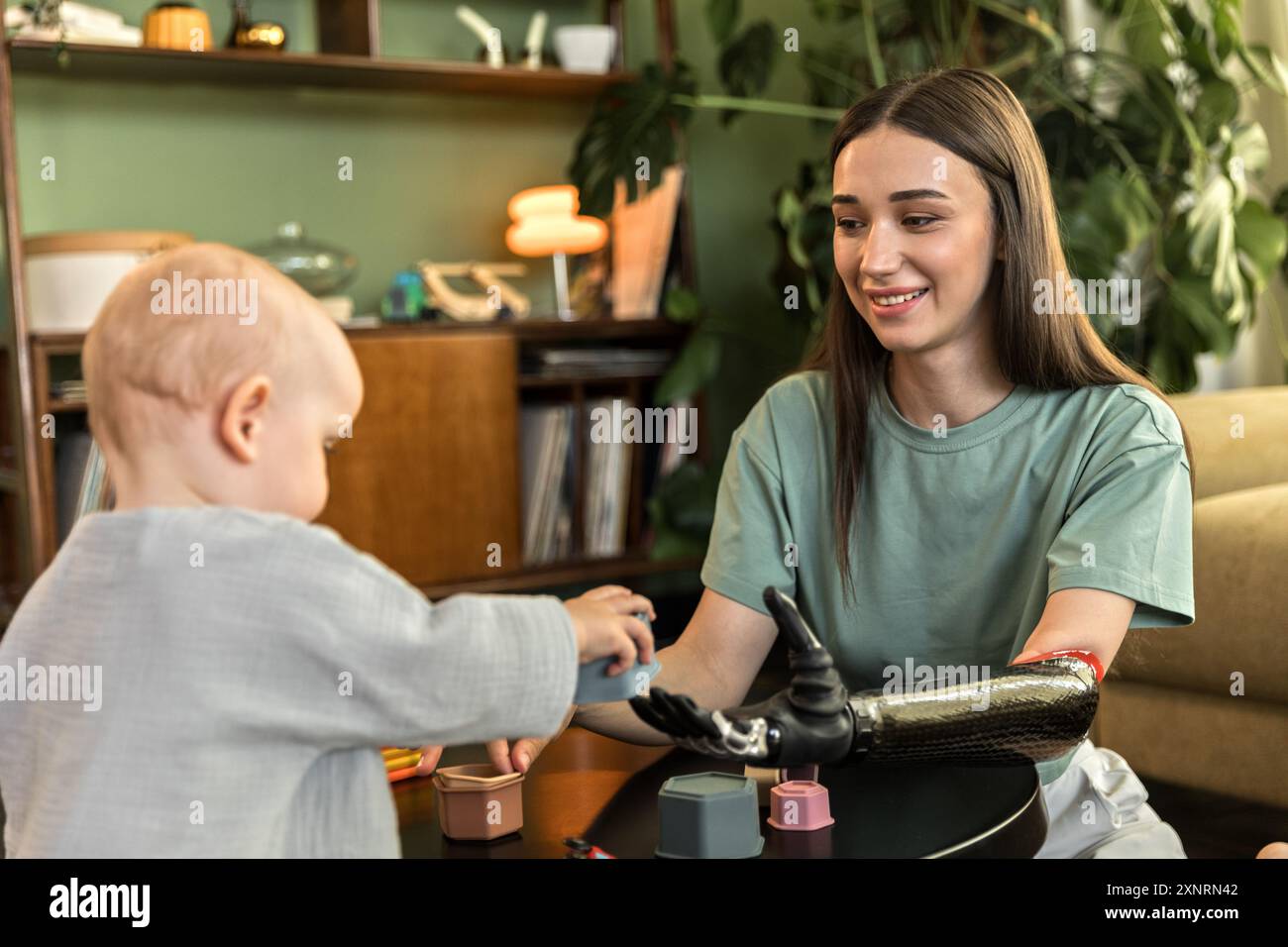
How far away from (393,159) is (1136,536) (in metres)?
2.49

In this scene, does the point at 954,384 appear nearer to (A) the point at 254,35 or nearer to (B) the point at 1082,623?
(B) the point at 1082,623

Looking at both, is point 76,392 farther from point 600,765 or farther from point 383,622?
point 383,622

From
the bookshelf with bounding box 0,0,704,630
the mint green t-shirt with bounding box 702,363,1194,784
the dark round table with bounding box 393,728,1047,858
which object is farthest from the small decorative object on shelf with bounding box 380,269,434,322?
the dark round table with bounding box 393,728,1047,858

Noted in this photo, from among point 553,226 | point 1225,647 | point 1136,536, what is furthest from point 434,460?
point 1136,536

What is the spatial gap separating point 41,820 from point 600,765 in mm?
524

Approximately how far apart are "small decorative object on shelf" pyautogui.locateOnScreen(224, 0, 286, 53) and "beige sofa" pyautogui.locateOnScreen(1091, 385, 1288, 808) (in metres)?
1.90

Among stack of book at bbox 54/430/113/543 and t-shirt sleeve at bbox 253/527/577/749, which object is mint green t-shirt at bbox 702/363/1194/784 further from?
stack of book at bbox 54/430/113/543

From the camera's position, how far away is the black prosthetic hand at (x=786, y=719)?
34.6 inches

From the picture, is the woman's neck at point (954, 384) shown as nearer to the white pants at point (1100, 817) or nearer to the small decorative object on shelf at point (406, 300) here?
the white pants at point (1100, 817)

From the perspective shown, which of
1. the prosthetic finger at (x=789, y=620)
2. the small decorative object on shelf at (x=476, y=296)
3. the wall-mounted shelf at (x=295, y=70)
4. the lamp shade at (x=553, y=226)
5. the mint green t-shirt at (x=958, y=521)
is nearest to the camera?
the prosthetic finger at (x=789, y=620)

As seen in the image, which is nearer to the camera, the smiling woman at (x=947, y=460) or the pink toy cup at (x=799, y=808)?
the pink toy cup at (x=799, y=808)

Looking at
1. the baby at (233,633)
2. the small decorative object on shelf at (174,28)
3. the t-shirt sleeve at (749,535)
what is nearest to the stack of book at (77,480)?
the small decorative object on shelf at (174,28)

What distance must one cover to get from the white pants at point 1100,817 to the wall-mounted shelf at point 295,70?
2.25 meters

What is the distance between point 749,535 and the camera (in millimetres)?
1400
